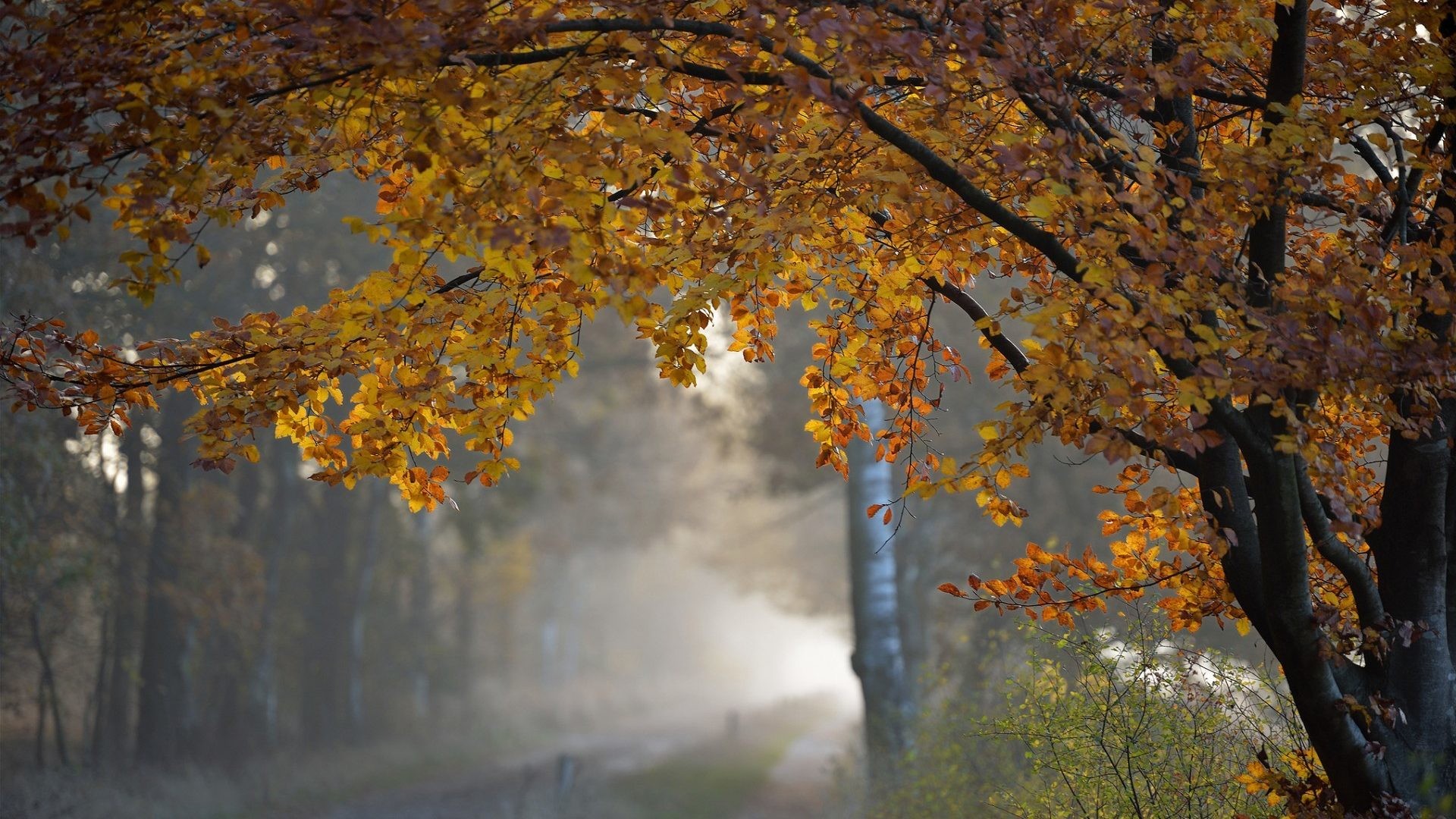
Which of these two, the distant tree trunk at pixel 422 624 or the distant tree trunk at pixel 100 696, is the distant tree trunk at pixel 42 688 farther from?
the distant tree trunk at pixel 422 624

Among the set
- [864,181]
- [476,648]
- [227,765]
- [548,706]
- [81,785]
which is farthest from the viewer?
[476,648]

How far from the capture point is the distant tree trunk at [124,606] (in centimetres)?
1462

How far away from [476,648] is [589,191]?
30605 mm

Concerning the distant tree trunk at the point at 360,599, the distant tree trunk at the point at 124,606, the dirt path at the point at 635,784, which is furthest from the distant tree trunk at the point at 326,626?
the distant tree trunk at the point at 124,606

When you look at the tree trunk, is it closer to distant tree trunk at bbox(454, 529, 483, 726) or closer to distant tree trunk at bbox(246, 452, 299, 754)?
distant tree trunk at bbox(246, 452, 299, 754)

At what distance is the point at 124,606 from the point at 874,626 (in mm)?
10245

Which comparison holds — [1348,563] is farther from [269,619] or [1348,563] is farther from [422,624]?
[422,624]

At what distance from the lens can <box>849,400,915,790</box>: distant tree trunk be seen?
39.3 feet

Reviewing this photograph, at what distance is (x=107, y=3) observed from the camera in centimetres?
347

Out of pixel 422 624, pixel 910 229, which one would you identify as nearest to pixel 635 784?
pixel 422 624

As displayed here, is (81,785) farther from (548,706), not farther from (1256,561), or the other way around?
(548,706)

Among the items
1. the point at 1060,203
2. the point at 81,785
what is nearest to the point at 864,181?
the point at 1060,203

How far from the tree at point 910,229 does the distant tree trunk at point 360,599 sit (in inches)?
611

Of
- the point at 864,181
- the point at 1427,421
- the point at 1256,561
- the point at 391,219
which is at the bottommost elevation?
the point at 1256,561
